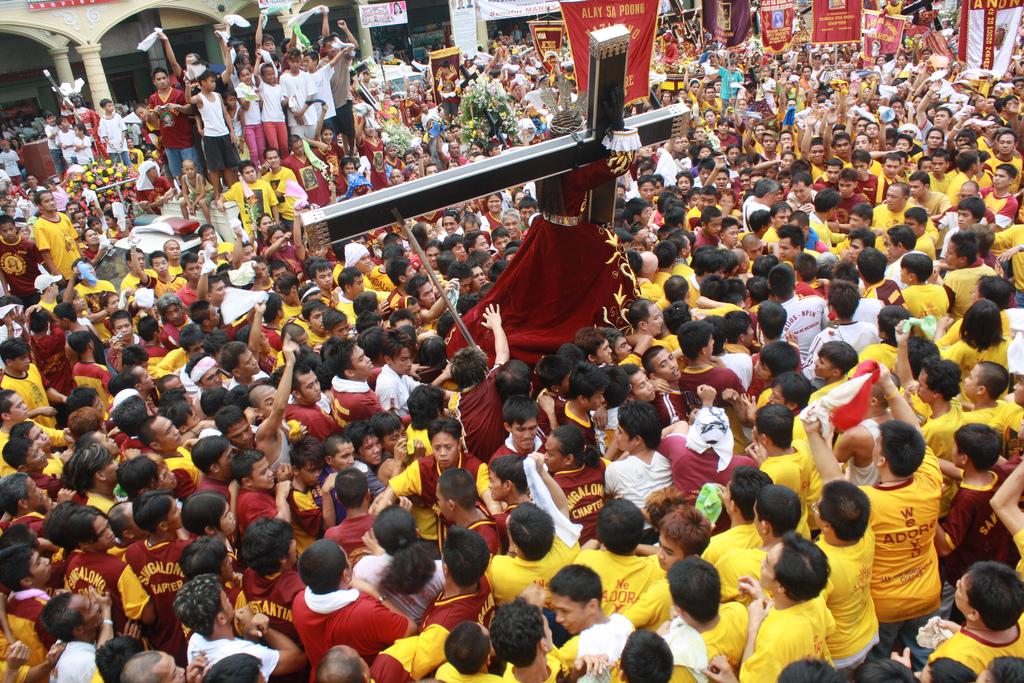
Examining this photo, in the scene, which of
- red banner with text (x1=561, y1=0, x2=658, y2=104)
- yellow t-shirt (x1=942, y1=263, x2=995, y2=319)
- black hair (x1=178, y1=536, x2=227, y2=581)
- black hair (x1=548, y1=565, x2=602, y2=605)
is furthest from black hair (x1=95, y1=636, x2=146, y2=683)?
red banner with text (x1=561, y1=0, x2=658, y2=104)

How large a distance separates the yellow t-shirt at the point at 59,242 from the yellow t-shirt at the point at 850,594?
852 cm

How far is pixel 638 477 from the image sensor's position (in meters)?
4.08

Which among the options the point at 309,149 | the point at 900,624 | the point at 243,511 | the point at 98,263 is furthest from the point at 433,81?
the point at 900,624

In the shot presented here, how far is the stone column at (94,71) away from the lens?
875 inches

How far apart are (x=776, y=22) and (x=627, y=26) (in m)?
8.36

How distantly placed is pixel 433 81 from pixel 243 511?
577 inches

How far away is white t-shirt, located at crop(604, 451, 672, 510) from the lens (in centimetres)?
408

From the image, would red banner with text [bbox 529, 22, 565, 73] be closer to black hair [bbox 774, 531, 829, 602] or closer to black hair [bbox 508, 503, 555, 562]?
black hair [bbox 508, 503, 555, 562]

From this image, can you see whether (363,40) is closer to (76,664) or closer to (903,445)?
(76,664)

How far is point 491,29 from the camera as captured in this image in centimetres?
3322

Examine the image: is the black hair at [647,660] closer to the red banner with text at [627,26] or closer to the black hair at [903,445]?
the black hair at [903,445]

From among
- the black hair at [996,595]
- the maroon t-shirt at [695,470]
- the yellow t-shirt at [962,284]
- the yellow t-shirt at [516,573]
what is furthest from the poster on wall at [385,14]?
the black hair at [996,595]

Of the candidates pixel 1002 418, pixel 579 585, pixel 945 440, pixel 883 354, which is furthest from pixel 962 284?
pixel 579 585

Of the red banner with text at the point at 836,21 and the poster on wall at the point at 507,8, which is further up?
the poster on wall at the point at 507,8
